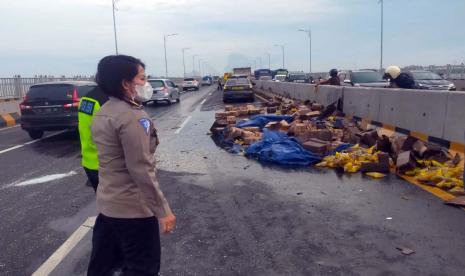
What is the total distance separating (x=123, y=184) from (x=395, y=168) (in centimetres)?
615

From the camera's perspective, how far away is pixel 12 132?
50.0ft

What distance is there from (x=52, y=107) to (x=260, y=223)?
367 inches

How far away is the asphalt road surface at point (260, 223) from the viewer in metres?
3.95

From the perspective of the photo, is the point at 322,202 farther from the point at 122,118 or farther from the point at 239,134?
the point at 239,134

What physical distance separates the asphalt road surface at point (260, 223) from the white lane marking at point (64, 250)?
31 millimetres

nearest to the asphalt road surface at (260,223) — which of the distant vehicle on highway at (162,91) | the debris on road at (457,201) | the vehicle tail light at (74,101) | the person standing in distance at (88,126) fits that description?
the debris on road at (457,201)

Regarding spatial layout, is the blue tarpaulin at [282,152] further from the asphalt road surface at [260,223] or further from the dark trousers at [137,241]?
the dark trousers at [137,241]

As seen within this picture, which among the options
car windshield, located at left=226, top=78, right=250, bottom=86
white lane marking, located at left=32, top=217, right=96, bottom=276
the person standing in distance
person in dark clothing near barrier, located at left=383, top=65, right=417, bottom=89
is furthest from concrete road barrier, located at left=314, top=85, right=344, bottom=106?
the person standing in distance

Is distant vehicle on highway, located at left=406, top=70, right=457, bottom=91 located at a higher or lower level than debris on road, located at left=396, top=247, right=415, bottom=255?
higher

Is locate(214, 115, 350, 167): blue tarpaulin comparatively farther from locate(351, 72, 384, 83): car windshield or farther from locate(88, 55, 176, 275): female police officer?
locate(351, 72, 384, 83): car windshield

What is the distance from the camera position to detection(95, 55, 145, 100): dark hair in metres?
2.52

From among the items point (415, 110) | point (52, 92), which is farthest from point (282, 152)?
point (52, 92)

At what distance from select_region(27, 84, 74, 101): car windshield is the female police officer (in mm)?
10585

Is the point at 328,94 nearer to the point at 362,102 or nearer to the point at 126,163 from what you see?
the point at 362,102
